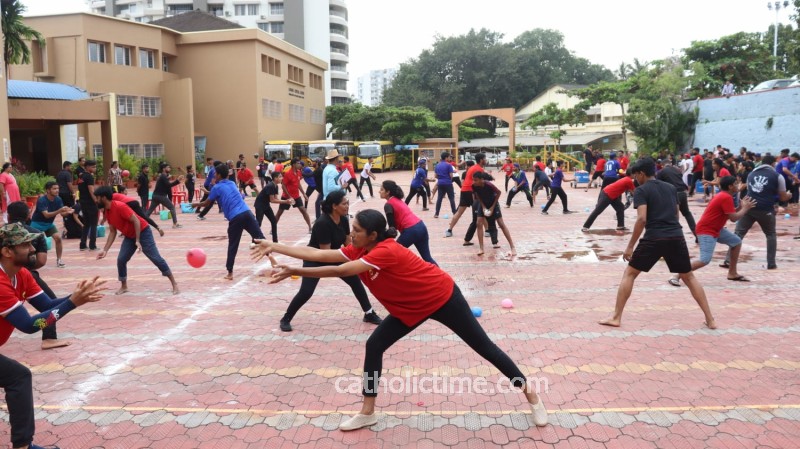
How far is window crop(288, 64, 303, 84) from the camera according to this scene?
44.4 metres

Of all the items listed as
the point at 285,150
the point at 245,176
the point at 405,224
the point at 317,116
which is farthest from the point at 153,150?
the point at 405,224

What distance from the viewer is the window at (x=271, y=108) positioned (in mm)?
39562

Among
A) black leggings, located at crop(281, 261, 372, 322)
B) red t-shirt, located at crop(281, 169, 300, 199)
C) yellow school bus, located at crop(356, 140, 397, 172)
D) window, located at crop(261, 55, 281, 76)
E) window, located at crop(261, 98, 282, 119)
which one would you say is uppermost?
window, located at crop(261, 55, 281, 76)

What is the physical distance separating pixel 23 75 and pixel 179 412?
34.4m

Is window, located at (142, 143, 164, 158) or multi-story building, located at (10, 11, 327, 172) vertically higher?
multi-story building, located at (10, 11, 327, 172)

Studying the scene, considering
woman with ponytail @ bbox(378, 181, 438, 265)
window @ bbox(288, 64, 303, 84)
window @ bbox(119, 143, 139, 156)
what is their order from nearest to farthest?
woman with ponytail @ bbox(378, 181, 438, 265) → window @ bbox(119, 143, 139, 156) → window @ bbox(288, 64, 303, 84)

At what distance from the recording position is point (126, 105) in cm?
3391

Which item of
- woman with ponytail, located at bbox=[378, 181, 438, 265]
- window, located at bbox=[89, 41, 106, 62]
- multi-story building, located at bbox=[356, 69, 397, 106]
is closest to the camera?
woman with ponytail, located at bbox=[378, 181, 438, 265]

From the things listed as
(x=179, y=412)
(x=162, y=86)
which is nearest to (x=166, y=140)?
(x=162, y=86)

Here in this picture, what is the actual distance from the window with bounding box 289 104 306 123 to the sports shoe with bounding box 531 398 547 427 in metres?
41.8

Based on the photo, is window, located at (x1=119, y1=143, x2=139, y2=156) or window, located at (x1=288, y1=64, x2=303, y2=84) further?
window, located at (x1=288, y1=64, x2=303, y2=84)

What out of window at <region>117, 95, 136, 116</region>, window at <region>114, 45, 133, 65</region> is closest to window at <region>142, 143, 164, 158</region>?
window at <region>117, 95, 136, 116</region>

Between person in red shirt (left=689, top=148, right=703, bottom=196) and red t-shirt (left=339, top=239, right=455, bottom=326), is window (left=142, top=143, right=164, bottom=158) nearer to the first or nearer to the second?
person in red shirt (left=689, top=148, right=703, bottom=196)

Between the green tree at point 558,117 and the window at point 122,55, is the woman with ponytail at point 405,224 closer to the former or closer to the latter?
the window at point 122,55
